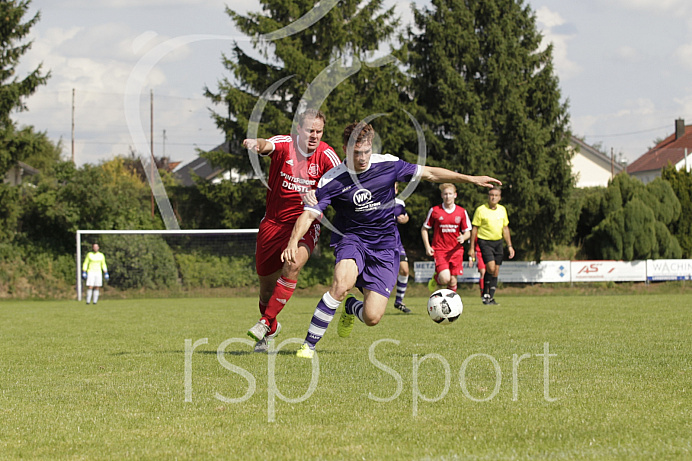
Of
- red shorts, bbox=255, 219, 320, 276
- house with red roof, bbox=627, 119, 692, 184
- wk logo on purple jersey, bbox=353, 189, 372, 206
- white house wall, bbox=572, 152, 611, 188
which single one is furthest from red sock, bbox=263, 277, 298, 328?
house with red roof, bbox=627, 119, 692, 184

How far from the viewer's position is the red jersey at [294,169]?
7590 millimetres

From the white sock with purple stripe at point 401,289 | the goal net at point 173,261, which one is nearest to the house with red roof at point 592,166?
the goal net at point 173,261

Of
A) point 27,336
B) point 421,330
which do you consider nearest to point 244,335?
point 421,330

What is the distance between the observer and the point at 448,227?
45.3 feet

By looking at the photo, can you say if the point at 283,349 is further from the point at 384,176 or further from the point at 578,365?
the point at 578,365

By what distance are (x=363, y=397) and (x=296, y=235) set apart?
6.84 feet

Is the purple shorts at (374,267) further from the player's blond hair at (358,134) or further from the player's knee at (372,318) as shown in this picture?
the player's blond hair at (358,134)

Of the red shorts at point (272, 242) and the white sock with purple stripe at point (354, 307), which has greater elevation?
the red shorts at point (272, 242)

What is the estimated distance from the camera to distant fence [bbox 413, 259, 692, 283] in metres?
24.7

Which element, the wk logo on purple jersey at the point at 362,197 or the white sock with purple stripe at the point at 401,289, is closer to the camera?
the wk logo on purple jersey at the point at 362,197

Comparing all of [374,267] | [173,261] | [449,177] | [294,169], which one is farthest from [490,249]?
[173,261]

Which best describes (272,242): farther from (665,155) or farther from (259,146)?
(665,155)

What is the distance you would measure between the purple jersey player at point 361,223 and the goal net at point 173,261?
54.3 ft

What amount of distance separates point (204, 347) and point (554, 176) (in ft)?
63.6
